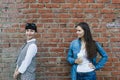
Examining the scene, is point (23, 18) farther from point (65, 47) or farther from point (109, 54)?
point (109, 54)

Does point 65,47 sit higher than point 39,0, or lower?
lower

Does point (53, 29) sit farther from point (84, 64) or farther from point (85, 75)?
point (85, 75)

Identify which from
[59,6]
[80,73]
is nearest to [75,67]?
[80,73]

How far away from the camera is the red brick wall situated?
567 centimetres

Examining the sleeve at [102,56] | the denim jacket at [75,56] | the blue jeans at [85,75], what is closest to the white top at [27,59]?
the denim jacket at [75,56]

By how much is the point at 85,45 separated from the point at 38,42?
3.24 feet

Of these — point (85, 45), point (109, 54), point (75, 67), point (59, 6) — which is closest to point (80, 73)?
point (75, 67)

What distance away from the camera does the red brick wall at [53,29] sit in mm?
5672

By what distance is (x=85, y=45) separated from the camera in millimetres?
5125

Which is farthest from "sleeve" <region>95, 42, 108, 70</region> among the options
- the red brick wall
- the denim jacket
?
the red brick wall

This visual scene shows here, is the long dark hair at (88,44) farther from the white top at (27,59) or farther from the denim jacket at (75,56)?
the white top at (27,59)

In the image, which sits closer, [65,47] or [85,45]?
[85,45]

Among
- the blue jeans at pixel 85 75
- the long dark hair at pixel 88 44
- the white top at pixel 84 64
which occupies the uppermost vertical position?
the long dark hair at pixel 88 44

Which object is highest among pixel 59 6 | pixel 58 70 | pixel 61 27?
pixel 59 6
